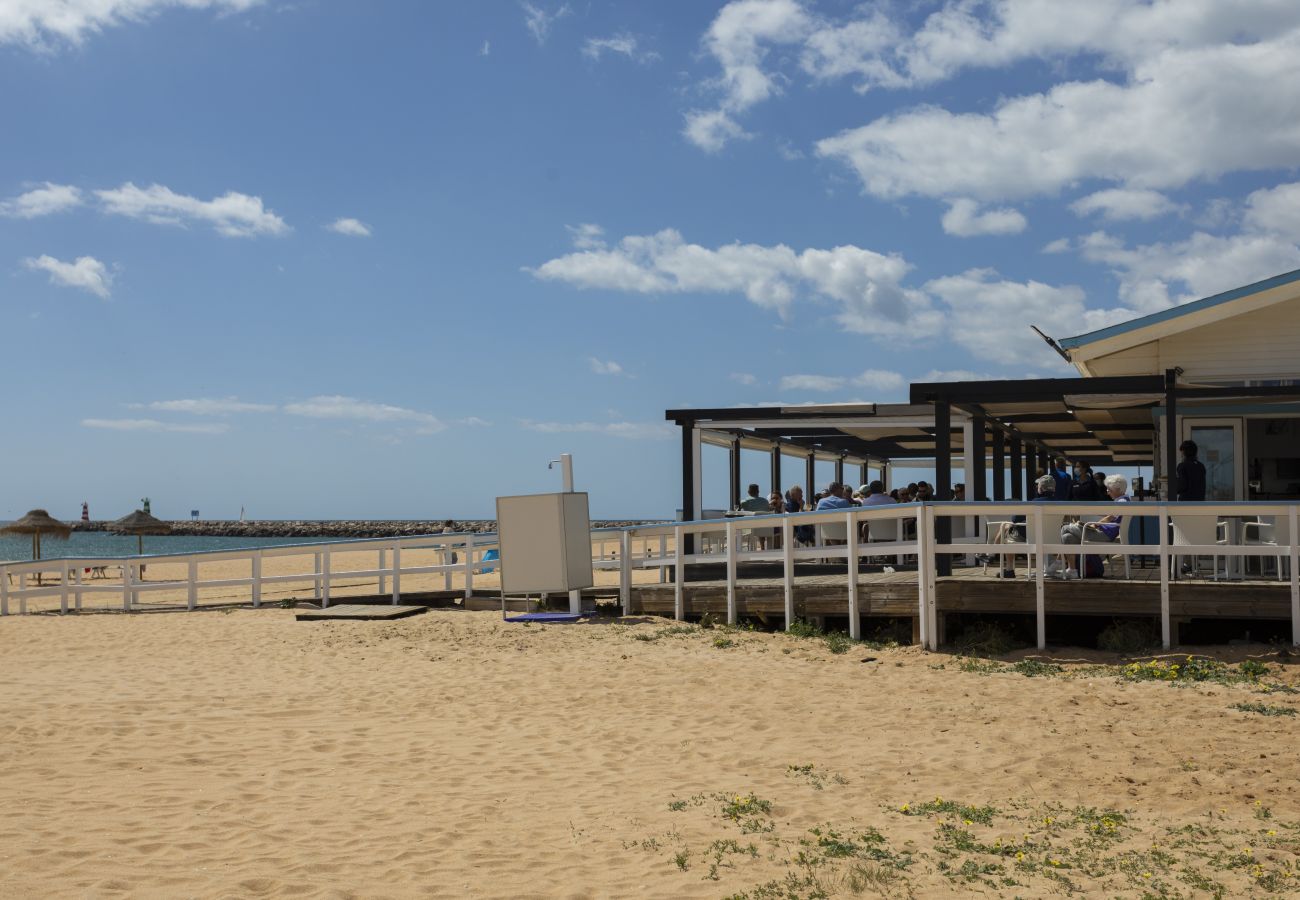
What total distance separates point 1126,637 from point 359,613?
9.93 meters

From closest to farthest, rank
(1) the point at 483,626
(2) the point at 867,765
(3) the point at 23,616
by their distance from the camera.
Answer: (2) the point at 867,765 → (1) the point at 483,626 → (3) the point at 23,616

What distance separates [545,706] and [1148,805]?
15.8 ft

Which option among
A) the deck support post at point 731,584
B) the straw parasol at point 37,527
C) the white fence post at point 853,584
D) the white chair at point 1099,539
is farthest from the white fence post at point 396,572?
the straw parasol at point 37,527

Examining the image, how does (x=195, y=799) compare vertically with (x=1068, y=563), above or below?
below

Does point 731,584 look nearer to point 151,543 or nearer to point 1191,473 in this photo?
point 1191,473

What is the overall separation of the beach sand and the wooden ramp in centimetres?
383

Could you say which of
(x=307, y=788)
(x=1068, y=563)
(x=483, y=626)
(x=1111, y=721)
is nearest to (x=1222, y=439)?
(x=1068, y=563)

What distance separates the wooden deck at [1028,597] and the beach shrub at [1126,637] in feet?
0.87

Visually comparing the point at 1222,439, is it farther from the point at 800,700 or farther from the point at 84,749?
the point at 84,749

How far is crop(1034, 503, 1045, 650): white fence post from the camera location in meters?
11.6

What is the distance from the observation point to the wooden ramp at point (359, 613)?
54.6 feet

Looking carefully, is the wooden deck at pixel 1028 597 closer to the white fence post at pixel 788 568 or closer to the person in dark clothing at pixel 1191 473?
the white fence post at pixel 788 568

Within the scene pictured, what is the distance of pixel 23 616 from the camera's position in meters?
20.8

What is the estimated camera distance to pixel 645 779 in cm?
774
